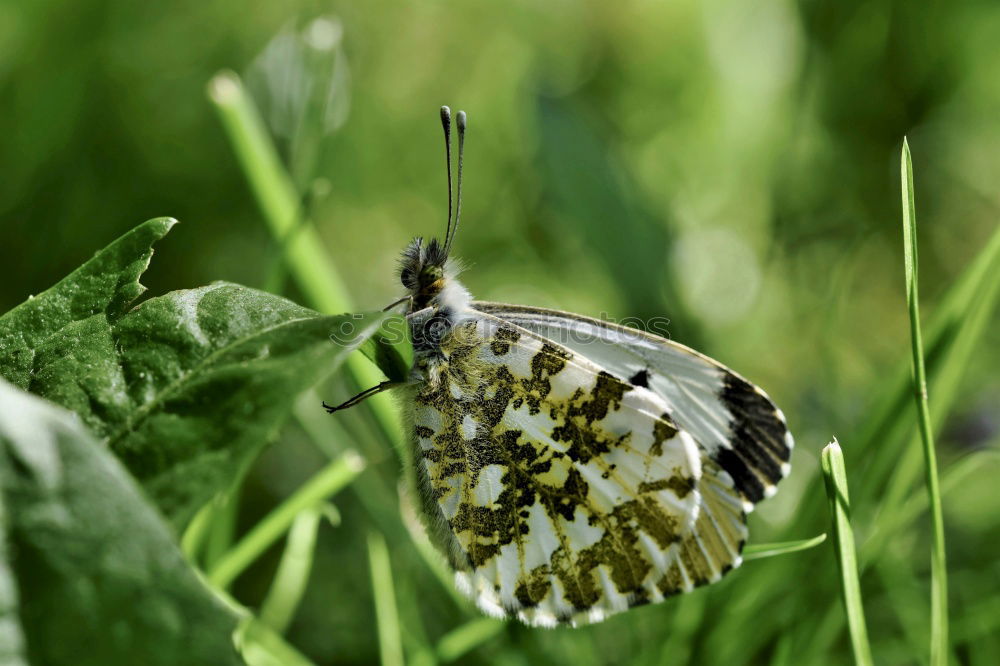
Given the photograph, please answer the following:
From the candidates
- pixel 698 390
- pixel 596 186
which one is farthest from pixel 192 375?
pixel 596 186

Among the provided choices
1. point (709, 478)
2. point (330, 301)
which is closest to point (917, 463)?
point (709, 478)

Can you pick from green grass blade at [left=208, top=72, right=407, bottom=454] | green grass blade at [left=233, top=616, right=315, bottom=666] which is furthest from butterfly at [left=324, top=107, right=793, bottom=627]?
green grass blade at [left=233, top=616, right=315, bottom=666]

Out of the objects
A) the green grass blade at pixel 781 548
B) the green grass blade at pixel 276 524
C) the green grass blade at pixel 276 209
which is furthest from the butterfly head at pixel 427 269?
the green grass blade at pixel 781 548

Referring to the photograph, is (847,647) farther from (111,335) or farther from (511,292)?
(111,335)

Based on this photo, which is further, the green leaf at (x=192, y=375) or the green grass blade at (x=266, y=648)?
the green grass blade at (x=266, y=648)

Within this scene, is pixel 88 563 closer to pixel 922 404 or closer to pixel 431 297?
pixel 922 404

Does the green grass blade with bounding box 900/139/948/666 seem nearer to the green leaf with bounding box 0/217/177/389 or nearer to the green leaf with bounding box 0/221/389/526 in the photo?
the green leaf with bounding box 0/221/389/526

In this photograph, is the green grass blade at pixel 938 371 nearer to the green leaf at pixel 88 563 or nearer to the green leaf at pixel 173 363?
the green leaf at pixel 173 363
